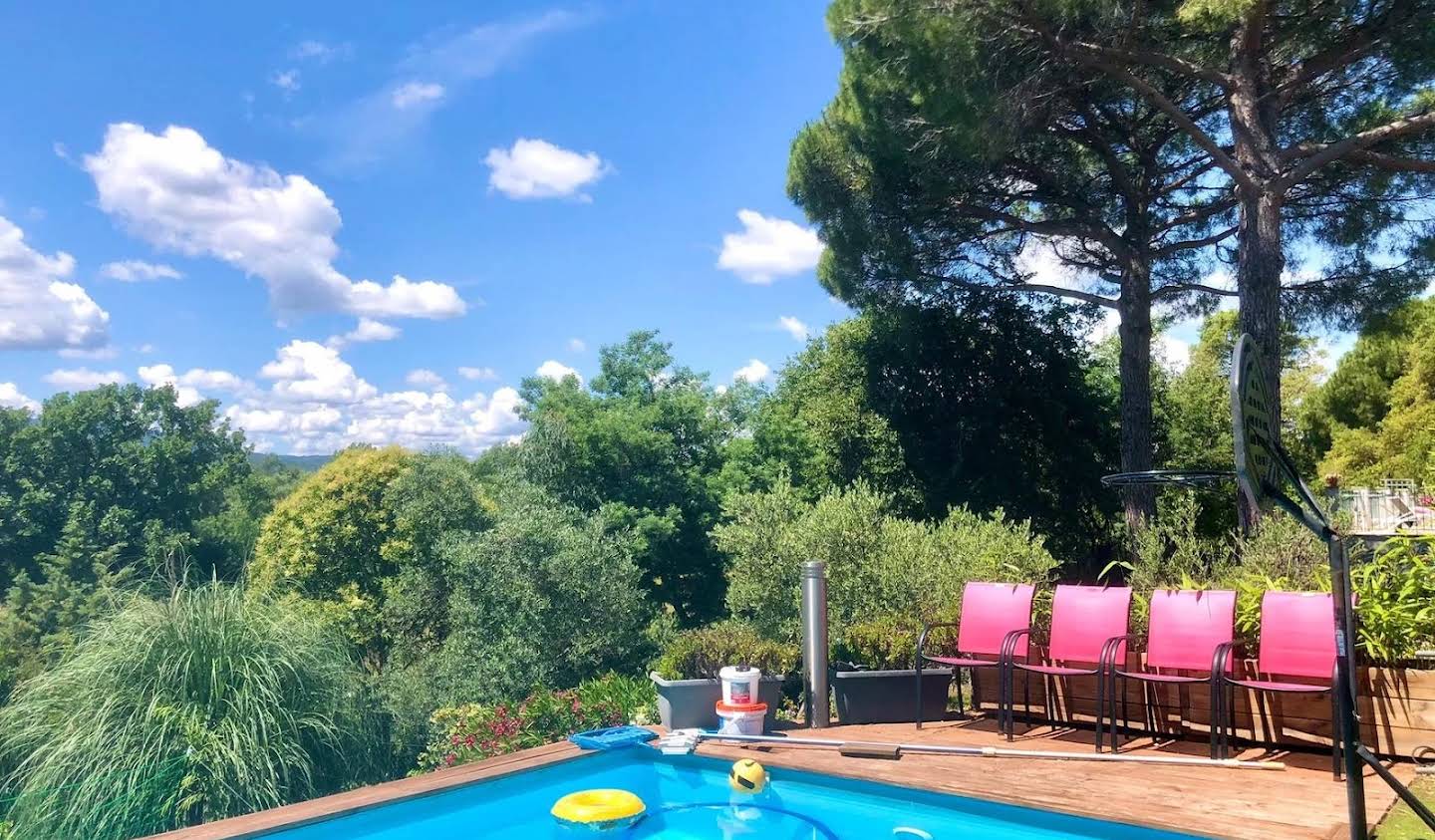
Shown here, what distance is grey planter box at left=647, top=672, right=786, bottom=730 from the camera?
17.7 ft

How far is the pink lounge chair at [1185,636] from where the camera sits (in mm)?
4477

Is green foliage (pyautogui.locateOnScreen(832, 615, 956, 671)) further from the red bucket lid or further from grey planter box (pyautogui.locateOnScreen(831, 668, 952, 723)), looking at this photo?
the red bucket lid

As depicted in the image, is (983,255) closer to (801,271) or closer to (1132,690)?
(801,271)

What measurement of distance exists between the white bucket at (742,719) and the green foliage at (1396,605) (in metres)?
2.99

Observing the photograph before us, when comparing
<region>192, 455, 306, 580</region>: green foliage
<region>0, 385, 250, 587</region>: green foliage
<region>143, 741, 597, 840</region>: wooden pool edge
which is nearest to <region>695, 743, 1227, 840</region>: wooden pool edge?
<region>143, 741, 597, 840</region>: wooden pool edge

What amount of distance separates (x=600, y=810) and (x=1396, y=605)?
3867 millimetres

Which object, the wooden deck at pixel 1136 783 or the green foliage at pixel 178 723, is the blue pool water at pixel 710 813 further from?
the green foliage at pixel 178 723

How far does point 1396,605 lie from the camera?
436cm

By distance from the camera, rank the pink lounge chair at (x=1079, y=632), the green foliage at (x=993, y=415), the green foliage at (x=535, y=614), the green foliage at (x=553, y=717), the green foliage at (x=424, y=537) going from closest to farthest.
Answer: the pink lounge chair at (x=1079, y=632)
the green foliage at (x=553, y=717)
the green foliage at (x=535, y=614)
the green foliage at (x=993, y=415)
the green foliage at (x=424, y=537)

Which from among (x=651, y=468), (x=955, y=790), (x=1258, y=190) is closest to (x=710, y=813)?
(x=955, y=790)

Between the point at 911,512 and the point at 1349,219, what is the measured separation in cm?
709

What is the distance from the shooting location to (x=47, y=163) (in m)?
33.8

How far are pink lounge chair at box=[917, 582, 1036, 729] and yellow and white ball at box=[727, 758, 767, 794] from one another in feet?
3.93

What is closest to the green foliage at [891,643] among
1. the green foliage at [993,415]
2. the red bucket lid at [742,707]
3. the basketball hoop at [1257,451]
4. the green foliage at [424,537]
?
the red bucket lid at [742,707]
